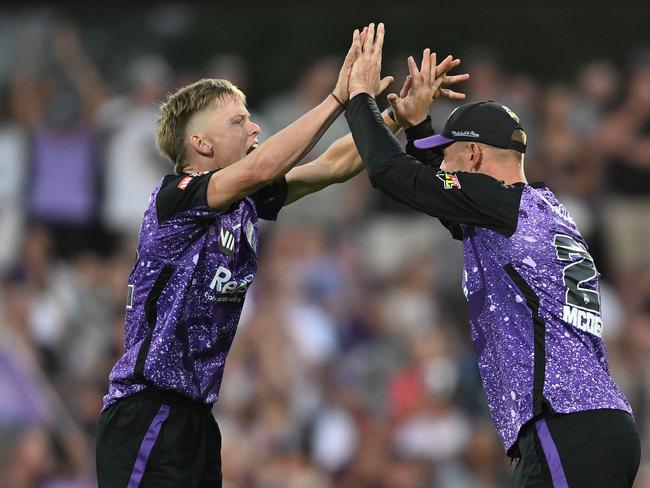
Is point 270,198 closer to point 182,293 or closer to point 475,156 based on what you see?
point 182,293

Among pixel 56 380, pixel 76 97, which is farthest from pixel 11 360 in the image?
pixel 76 97

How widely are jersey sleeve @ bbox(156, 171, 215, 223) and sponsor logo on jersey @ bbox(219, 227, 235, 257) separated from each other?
0.61 feet

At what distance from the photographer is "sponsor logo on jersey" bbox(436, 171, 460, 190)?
16.6ft

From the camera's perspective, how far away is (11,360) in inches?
449

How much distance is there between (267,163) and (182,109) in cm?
64

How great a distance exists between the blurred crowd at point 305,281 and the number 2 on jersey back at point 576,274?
5.19 meters

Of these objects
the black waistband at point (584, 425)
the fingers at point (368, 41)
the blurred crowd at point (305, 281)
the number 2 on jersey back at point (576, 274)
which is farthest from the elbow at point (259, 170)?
the blurred crowd at point (305, 281)

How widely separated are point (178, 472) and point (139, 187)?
7.55 m

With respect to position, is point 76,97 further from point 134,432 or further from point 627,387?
point 134,432

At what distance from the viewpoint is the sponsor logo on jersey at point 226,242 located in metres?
5.36

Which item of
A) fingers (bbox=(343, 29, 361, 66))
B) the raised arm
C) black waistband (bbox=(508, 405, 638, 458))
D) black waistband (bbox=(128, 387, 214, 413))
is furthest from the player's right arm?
black waistband (bbox=(508, 405, 638, 458))

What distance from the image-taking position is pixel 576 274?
198 inches

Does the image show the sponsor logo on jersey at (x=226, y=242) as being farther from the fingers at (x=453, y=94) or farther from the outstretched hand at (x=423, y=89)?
the fingers at (x=453, y=94)

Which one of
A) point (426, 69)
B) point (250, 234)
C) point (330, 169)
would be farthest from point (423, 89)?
point (250, 234)
